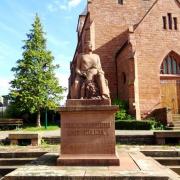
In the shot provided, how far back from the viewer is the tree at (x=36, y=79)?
101 feet

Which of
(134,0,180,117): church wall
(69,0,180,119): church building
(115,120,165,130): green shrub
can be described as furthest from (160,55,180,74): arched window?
(115,120,165,130): green shrub

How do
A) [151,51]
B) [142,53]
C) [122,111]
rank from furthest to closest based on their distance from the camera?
[151,51]
[142,53]
[122,111]

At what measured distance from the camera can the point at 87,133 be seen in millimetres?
8203

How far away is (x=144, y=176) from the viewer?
6.43 m

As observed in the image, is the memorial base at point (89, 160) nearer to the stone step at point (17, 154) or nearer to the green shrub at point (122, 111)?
the stone step at point (17, 154)

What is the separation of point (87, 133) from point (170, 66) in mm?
22542

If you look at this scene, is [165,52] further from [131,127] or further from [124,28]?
[131,127]

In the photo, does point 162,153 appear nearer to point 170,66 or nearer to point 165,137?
point 165,137

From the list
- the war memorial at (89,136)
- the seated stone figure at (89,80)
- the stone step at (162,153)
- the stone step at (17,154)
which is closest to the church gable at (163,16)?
the stone step at (162,153)

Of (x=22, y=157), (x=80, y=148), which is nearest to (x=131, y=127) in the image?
(x=22, y=157)

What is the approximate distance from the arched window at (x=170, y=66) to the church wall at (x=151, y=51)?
713 millimetres

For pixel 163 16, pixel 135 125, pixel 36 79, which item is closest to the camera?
pixel 135 125

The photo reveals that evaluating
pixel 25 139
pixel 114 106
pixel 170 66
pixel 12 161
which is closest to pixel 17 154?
pixel 12 161

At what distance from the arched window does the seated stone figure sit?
68.1 feet
